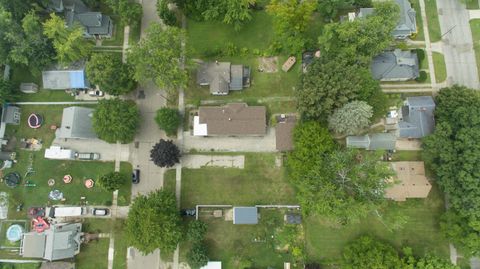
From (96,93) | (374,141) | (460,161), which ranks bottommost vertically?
(460,161)

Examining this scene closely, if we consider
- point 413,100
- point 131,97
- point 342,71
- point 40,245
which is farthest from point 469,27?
point 40,245

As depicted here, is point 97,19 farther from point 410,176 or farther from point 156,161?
point 410,176

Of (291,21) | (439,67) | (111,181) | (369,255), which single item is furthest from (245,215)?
(439,67)

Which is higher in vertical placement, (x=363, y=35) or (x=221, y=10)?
(x=221, y=10)

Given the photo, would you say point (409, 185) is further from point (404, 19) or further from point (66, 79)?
point (66, 79)

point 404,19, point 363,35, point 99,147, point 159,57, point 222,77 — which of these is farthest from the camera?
point 99,147

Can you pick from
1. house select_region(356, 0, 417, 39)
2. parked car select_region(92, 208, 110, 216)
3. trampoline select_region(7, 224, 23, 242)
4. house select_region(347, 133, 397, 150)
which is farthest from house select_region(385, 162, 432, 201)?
trampoline select_region(7, 224, 23, 242)

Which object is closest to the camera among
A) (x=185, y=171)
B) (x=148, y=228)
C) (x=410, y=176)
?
(x=148, y=228)

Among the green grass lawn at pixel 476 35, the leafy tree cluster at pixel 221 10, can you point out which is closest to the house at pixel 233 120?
the leafy tree cluster at pixel 221 10

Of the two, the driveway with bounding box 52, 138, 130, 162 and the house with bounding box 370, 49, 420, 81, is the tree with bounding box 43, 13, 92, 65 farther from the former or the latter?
the house with bounding box 370, 49, 420, 81
